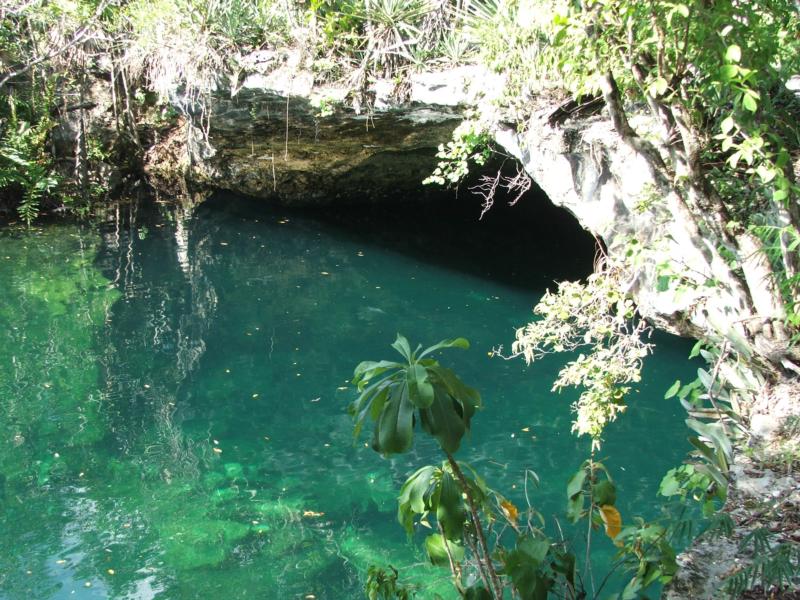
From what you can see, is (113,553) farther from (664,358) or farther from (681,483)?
(664,358)

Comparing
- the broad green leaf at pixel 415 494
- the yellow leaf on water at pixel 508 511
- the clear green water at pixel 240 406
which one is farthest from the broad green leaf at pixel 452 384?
the clear green water at pixel 240 406

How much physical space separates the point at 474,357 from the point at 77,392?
11.6ft

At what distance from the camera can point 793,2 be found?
11.4 ft

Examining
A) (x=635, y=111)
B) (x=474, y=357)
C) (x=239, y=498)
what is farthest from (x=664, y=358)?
(x=239, y=498)

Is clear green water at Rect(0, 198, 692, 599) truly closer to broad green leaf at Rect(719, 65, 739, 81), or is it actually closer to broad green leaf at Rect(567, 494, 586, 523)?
broad green leaf at Rect(567, 494, 586, 523)

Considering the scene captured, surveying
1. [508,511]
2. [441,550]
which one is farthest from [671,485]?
[441,550]

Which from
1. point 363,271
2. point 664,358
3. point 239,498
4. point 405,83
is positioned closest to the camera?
point 239,498

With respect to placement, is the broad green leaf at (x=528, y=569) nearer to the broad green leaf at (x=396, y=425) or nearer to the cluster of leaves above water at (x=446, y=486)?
the cluster of leaves above water at (x=446, y=486)

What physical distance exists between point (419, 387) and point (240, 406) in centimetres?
412

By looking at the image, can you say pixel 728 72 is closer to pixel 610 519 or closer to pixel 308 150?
pixel 610 519

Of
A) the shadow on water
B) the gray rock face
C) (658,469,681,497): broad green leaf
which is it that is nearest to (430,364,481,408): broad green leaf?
(658,469,681,497): broad green leaf

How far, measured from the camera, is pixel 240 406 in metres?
6.30

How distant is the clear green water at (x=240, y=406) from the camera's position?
14.9 feet

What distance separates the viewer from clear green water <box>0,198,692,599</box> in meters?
4.53
